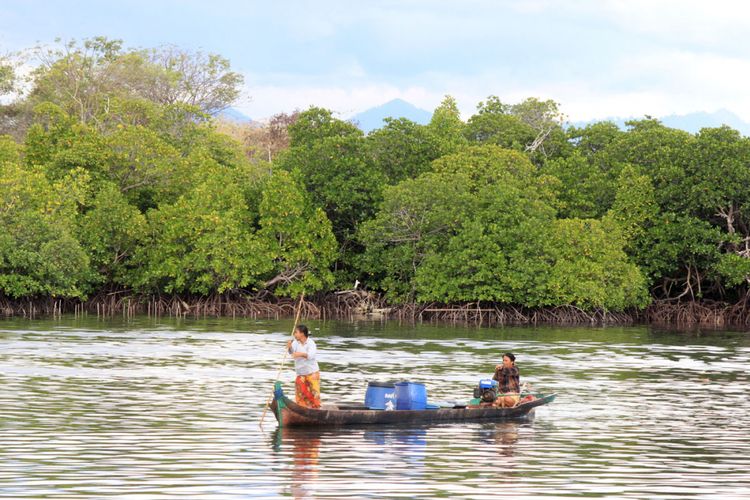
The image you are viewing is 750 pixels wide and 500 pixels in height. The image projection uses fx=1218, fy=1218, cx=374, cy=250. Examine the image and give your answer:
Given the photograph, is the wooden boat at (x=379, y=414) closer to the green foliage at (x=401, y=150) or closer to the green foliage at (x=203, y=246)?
the green foliage at (x=203, y=246)

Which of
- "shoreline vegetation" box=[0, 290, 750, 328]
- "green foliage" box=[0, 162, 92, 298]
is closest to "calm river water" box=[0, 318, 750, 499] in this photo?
"green foliage" box=[0, 162, 92, 298]

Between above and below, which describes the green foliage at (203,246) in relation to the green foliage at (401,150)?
below

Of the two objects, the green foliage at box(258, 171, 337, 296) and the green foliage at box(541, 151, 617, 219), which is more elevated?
the green foliage at box(541, 151, 617, 219)

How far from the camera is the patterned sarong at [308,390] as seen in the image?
21078mm

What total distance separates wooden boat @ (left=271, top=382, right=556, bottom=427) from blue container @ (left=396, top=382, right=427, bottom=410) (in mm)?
276

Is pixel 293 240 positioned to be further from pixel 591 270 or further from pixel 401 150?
pixel 591 270

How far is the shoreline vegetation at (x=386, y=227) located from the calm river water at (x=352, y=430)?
54.0ft

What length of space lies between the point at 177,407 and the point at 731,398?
40.6 ft

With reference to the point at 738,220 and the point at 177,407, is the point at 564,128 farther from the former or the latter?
the point at 177,407

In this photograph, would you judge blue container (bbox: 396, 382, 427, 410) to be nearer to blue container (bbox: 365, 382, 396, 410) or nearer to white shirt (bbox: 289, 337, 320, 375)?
blue container (bbox: 365, 382, 396, 410)

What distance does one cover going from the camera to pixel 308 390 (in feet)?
69.4

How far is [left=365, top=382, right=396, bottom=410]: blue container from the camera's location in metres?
21.7

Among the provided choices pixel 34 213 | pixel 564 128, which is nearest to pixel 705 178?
pixel 564 128

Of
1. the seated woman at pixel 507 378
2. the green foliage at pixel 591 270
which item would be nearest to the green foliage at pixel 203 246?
the green foliage at pixel 591 270
